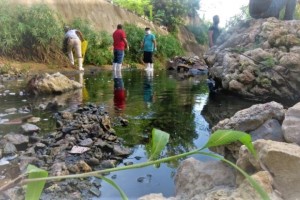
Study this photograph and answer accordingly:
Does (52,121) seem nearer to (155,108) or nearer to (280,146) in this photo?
(155,108)

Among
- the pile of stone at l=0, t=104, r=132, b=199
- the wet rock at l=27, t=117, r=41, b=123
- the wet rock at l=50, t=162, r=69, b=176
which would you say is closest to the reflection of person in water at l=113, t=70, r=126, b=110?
the wet rock at l=27, t=117, r=41, b=123

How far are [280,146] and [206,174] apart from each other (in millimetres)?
523

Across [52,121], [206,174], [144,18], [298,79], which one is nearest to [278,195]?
[206,174]

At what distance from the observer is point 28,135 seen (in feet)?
13.6

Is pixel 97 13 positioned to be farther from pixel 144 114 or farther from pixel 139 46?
pixel 144 114

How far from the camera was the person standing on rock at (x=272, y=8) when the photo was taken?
30.6 feet

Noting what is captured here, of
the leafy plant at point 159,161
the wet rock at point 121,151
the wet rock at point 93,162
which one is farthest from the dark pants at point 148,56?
the leafy plant at point 159,161

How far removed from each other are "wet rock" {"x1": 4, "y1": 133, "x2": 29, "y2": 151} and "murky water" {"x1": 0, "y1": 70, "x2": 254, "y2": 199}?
49 cm

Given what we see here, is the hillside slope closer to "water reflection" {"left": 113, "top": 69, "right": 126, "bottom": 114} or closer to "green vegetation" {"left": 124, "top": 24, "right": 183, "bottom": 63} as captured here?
"green vegetation" {"left": 124, "top": 24, "right": 183, "bottom": 63}

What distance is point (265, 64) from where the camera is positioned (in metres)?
7.17

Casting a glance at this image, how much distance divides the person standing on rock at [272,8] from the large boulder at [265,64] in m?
0.86

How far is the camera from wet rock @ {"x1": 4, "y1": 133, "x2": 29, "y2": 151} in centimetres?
377

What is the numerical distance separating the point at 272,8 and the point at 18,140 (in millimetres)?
7769

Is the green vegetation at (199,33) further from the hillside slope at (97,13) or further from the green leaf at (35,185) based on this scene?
the green leaf at (35,185)
